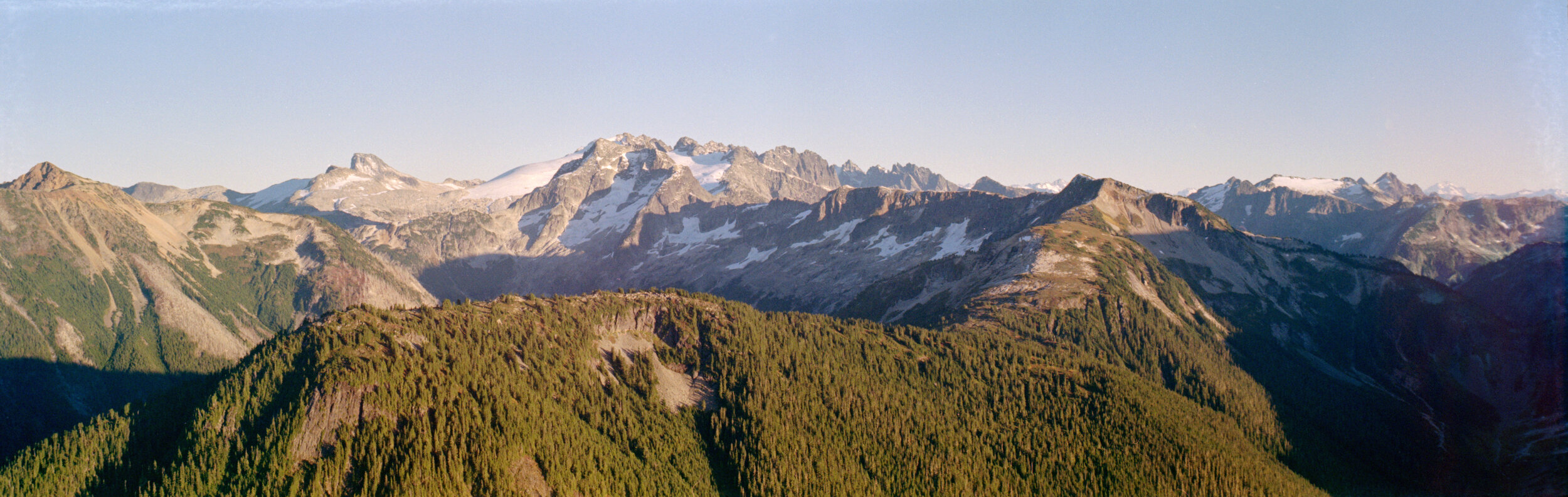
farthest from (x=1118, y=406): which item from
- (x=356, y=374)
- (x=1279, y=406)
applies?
(x=356, y=374)

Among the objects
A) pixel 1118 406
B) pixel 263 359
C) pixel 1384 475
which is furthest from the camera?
pixel 1384 475

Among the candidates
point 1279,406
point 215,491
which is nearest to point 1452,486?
point 1279,406

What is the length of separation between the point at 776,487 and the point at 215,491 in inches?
2930

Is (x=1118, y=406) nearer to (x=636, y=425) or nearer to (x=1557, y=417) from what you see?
(x=636, y=425)

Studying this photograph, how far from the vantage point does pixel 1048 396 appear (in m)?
169

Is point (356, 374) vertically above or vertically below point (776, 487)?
above

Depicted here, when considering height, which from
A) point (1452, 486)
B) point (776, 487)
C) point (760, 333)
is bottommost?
point (1452, 486)

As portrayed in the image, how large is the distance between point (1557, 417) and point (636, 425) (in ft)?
683

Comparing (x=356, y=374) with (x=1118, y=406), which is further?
(x=1118, y=406)

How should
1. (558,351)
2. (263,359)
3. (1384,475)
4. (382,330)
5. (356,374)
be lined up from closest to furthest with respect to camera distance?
(356,374)
(263,359)
(382,330)
(558,351)
(1384,475)

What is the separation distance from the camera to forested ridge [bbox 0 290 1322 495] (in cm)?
11081

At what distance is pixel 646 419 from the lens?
141 metres

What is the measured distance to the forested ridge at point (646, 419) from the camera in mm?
110812

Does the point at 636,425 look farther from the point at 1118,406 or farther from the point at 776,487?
the point at 1118,406
